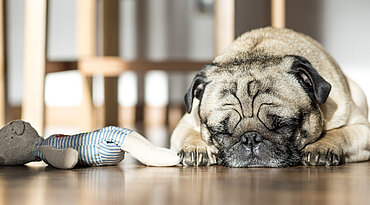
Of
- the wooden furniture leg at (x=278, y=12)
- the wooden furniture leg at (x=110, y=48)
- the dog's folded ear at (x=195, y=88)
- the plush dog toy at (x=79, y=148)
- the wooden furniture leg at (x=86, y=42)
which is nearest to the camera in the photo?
the plush dog toy at (x=79, y=148)

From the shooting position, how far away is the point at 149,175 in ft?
4.19

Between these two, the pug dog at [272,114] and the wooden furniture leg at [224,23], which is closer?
the pug dog at [272,114]

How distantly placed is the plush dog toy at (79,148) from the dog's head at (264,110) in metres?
0.15

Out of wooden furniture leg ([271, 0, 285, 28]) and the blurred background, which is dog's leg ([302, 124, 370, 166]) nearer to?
wooden furniture leg ([271, 0, 285, 28])

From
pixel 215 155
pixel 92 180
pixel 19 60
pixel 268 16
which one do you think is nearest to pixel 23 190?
pixel 92 180

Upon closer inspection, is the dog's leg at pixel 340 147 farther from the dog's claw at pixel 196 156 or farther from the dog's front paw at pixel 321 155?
the dog's claw at pixel 196 156

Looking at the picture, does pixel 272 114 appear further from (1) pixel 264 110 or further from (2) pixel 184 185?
(2) pixel 184 185

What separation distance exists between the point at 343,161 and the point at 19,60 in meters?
3.06

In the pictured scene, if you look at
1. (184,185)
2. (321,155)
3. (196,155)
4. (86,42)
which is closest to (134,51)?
(86,42)

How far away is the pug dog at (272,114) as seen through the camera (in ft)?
4.68

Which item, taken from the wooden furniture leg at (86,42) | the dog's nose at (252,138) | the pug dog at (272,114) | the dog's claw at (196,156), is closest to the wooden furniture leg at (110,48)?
the wooden furniture leg at (86,42)

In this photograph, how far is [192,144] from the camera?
5.04ft

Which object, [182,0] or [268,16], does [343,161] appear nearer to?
[268,16]

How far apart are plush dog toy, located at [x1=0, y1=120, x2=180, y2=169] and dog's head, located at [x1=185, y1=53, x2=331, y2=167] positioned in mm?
146
